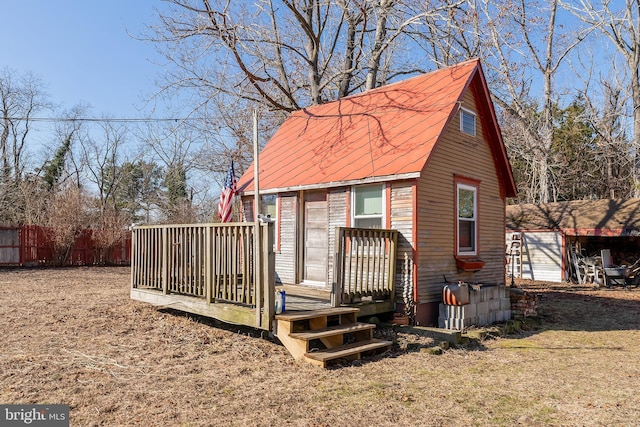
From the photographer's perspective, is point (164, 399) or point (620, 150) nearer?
point (164, 399)

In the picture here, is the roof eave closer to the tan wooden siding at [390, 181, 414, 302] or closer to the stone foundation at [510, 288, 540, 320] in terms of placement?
the tan wooden siding at [390, 181, 414, 302]

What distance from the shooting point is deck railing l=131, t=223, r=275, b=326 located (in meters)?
6.80

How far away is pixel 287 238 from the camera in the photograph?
11227 millimetres

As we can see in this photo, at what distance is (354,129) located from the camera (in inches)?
451

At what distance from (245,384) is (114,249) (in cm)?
2175

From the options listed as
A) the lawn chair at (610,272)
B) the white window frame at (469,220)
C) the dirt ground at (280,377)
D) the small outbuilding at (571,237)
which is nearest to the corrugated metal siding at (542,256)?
the small outbuilding at (571,237)

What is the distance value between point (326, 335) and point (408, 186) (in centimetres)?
361

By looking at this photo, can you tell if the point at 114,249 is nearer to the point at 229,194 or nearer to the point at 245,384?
the point at 229,194

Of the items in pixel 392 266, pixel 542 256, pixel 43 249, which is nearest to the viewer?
pixel 392 266

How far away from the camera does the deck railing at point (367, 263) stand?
7.78 metres

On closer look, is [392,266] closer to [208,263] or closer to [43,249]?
[208,263]

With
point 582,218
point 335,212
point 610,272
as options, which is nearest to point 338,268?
point 335,212

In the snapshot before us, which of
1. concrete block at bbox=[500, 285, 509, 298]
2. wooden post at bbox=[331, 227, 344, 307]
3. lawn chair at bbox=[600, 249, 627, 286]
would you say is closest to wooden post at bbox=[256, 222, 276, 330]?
wooden post at bbox=[331, 227, 344, 307]

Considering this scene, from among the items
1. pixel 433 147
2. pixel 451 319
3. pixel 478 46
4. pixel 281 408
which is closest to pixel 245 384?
pixel 281 408
